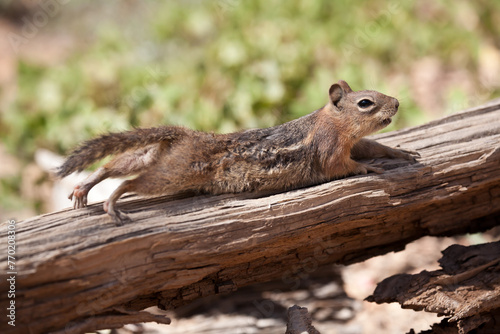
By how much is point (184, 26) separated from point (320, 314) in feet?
22.1

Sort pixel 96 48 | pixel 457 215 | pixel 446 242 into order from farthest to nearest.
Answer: pixel 96 48, pixel 446 242, pixel 457 215

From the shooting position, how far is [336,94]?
14.1 ft

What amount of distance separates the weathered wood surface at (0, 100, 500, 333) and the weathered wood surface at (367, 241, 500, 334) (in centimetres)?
41

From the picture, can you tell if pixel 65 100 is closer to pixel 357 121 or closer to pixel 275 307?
pixel 275 307

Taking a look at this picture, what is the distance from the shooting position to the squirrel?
3.62 metres

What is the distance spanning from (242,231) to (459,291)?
73.3 inches

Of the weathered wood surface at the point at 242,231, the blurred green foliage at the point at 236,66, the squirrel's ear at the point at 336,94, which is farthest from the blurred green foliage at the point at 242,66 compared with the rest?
the weathered wood surface at the point at 242,231

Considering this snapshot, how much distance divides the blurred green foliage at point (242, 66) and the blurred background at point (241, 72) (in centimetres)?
2

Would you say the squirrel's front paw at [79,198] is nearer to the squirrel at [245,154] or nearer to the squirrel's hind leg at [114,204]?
the squirrel at [245,154]

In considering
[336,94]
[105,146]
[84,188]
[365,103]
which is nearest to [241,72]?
[336,94]

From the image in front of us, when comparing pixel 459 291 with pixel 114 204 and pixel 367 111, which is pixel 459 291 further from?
pixel 114 204

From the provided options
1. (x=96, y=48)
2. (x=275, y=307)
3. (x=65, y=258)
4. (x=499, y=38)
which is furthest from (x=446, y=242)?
(x=96, y=48)

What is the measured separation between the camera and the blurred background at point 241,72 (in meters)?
7.34

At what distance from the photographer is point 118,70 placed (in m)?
8.38
